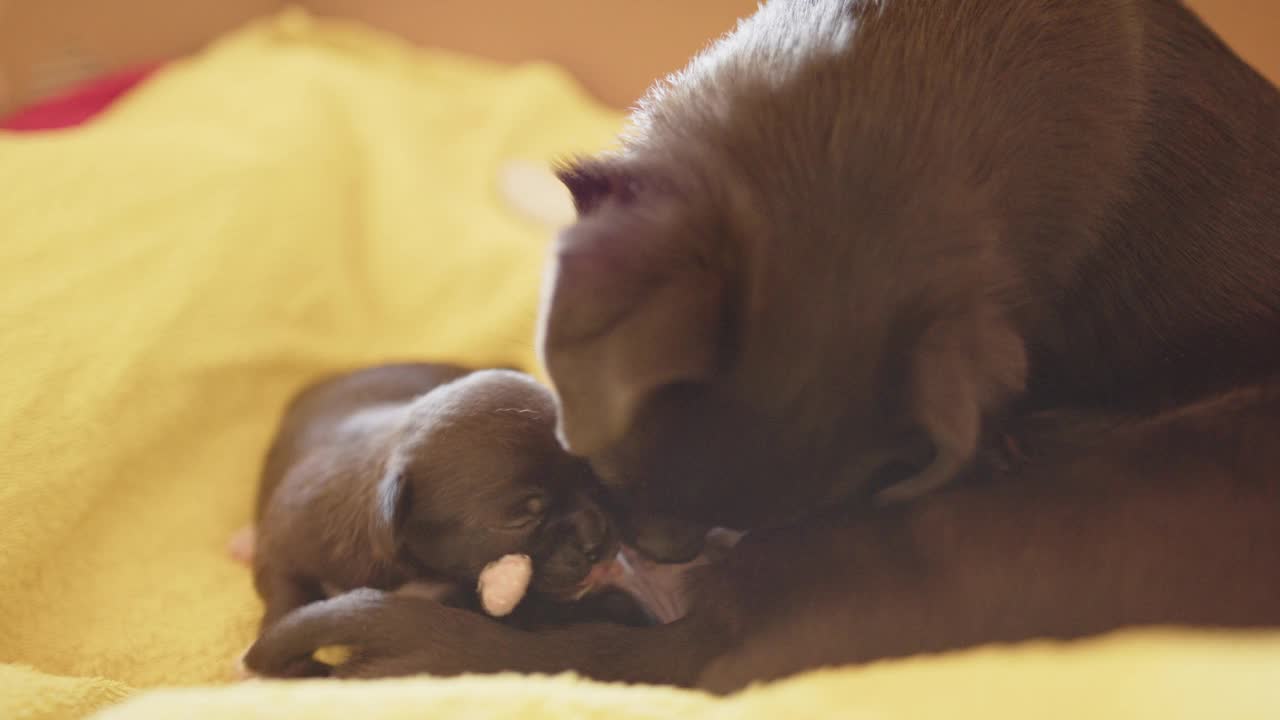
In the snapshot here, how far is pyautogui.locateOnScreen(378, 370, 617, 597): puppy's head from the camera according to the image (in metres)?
1.29

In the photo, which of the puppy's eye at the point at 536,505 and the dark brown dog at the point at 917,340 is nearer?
the dark brown dog at the point at 917,340

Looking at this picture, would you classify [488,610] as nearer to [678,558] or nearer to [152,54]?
[678,558]

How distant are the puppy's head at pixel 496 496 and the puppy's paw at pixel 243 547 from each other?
1.02 ft

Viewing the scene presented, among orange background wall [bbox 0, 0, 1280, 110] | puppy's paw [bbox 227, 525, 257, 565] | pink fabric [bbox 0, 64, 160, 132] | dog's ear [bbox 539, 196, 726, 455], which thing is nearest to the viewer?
dog's ear [bbox 539, 196, 726, 455]

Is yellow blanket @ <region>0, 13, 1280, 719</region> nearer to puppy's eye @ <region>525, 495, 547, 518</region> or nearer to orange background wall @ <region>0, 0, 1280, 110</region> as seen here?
orange background wall @ <region>0, 0, 1280, 110</region>

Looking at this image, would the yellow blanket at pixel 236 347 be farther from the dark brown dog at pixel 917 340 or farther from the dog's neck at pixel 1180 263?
the dog's neck at pixel 1180 263

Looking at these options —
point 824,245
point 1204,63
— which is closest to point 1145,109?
point 1204,63

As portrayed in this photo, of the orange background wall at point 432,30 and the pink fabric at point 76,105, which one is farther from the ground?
the orange background wall at point 432,30

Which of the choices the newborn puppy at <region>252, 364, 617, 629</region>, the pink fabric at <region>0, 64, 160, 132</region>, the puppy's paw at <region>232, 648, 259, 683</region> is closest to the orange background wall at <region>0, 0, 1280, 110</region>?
the pink fabric at <region>0, 64, 160, 132</region>

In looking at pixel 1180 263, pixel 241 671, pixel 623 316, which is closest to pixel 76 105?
pixel 241 671

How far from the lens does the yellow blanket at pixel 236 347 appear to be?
0.83 metres

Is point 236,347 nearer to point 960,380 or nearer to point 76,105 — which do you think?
point 76,105

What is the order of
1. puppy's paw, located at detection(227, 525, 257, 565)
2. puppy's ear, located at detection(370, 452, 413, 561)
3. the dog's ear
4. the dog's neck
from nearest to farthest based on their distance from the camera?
the dog's ear, the dog's neck, puppy's ear, located at detection(370, 452, 413, 561), puppy's paw, located at detection(227, 525, 257, 565)

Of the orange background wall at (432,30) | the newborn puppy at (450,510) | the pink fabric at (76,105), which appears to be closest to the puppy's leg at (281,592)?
the newborn puppy at (450,510)
